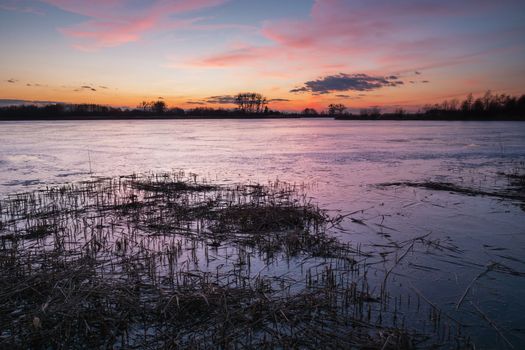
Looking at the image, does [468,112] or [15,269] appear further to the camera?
[468,112]

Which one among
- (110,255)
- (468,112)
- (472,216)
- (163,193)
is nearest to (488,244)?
(472,216)

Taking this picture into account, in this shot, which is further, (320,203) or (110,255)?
(320,203)

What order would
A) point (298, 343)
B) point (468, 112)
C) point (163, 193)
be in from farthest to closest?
1. point (468, 112)
2. point (163, 193)
3. point (298, 343)

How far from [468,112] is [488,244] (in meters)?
122

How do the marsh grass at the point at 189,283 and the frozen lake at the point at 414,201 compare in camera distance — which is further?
the frozen lake at the point at 414,201

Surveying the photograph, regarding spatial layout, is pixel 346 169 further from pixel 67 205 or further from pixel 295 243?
pixel 67 205

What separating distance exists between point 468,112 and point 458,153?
10015 centimetres

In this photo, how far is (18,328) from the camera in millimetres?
4668

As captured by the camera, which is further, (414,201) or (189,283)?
(414,201)

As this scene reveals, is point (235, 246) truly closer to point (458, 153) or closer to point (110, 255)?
point (110, 255)

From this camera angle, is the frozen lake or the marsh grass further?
the frozen lake

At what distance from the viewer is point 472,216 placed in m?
10.4

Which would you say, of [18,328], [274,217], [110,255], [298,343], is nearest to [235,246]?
[274,217]

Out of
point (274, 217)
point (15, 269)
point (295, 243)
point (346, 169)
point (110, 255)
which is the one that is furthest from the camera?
point (346, 169)
